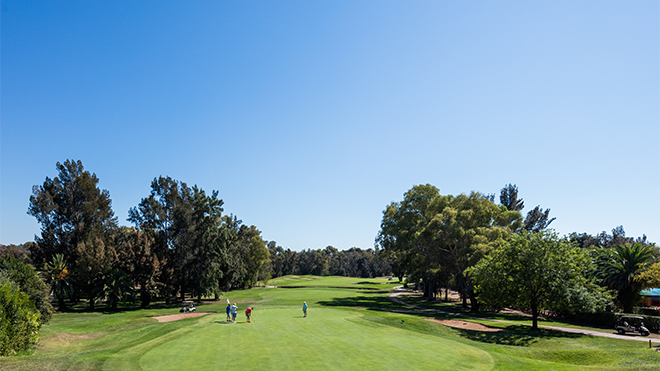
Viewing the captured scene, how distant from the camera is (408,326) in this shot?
121 feet

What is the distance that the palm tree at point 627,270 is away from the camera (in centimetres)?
4403

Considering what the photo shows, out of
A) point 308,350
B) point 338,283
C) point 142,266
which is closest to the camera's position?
point 308,350

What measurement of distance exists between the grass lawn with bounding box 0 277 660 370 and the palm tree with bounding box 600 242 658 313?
18.4 metres

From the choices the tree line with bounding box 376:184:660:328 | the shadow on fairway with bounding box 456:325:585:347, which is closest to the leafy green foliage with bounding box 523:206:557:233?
the tree line with bounding box 376:184:660:328

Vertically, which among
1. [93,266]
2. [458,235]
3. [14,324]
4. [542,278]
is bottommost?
[14,324]

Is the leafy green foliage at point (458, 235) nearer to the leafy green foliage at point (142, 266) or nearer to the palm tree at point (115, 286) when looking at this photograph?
the leafy green foliage at point (142, 266)

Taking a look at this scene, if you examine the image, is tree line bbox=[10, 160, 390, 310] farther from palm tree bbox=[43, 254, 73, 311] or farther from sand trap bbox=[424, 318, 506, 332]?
sand trap bbox=[424, 318, 506, 332]

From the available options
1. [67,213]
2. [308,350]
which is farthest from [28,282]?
[67,213]

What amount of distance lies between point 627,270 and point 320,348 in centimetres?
4373

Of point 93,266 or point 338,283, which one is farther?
point 338,283

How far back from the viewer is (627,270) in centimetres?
4459

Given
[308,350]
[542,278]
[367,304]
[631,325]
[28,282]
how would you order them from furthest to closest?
[367,304] < [631,325] < [542,278] < [28,282] < [308,350]

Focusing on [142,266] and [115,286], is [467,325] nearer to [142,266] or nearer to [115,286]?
[142,266]

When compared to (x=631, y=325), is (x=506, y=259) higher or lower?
higher
